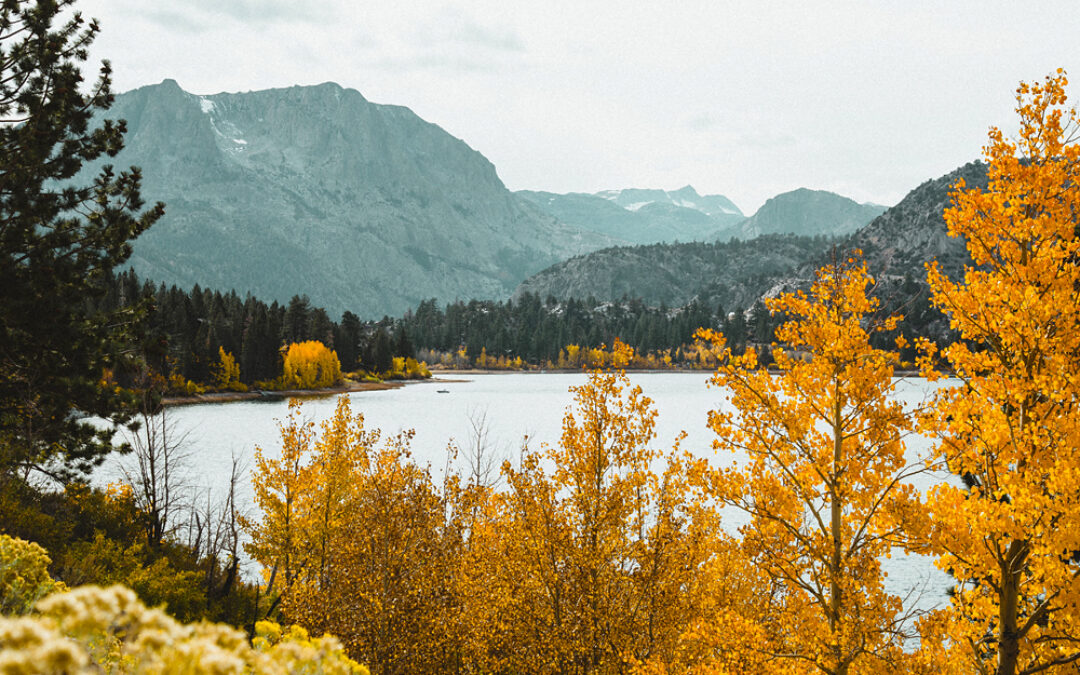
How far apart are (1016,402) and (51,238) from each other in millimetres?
19053

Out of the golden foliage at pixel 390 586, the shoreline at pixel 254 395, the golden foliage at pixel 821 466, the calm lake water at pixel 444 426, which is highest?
the golden foliage at pixel 821 466

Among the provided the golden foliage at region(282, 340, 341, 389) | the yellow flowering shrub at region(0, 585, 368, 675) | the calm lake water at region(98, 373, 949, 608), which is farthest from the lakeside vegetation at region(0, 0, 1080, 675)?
the golden foliage at region(282, 340, 341, 389)

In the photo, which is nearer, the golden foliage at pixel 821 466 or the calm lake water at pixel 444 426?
the golden foliage at pixel 821 466

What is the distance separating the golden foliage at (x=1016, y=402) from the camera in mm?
8914

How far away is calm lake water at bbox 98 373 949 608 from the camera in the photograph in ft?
111

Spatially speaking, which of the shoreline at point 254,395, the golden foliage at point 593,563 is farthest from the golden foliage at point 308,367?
the golden foliage at point 593,563

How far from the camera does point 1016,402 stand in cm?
970

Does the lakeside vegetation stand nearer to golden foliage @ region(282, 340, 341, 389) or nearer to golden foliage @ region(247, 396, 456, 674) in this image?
golden foliage @ region(247, 396, 456, 674)

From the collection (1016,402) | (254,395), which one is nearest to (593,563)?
(1016,402)

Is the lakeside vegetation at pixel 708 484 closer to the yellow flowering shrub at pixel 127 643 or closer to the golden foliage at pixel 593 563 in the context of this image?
the golden foliage at pixel 593 563

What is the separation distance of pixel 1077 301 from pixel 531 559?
10853 millimetres

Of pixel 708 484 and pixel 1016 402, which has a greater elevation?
pixel 1016 402

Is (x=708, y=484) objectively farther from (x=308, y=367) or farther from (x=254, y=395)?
(x=308, y=367)

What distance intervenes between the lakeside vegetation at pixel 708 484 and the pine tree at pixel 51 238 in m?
0.07
